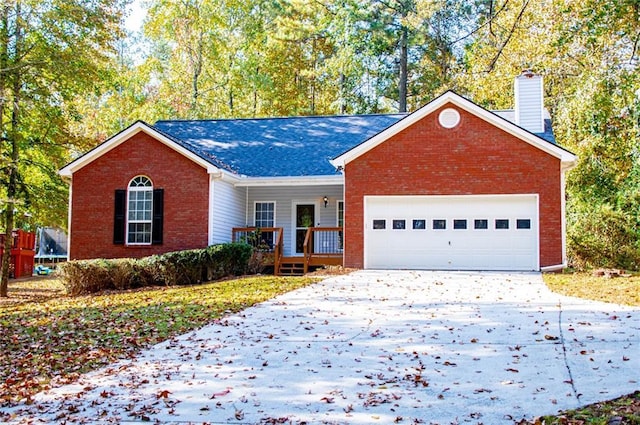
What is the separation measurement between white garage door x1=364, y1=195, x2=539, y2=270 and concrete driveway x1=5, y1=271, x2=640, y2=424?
6620 millimetres

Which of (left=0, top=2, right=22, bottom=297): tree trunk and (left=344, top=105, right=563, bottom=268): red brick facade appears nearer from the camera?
(left=0, top=2, right=22, bottom=297): tree trunk

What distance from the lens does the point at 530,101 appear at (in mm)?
20250

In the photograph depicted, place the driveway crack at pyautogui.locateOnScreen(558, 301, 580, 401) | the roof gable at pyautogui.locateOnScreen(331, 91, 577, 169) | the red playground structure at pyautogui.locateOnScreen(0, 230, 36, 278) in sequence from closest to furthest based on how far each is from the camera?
the driveway crack at pyautogui.locateOnScreen(558, 301, 580, 401)
the roof gable at pyautogui.locateOnScreen(331, 91, 577, 169)
the red playground structure at pyautogui.locateOnScreen(0, 230, 36, 278)

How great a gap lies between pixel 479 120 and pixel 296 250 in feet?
24.4

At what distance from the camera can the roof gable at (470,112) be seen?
57.5 feet

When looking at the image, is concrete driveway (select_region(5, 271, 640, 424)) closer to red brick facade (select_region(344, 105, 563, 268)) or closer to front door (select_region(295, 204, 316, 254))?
red brick facade (select_region(344, 105, 563, 268))

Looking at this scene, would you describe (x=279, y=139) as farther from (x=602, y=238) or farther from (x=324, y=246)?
(x=602, y=238)

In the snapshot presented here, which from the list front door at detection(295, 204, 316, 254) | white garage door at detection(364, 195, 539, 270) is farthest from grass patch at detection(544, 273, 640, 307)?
front door at detection(295, 204, 316, 254)

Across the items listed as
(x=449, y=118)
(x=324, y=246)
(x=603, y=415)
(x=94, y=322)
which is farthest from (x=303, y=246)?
(x=603, y=415)

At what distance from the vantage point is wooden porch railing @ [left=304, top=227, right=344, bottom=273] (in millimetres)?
19250

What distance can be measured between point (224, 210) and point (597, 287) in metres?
11.2

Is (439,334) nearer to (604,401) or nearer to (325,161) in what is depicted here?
(604,401)

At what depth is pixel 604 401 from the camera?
568 centimetres

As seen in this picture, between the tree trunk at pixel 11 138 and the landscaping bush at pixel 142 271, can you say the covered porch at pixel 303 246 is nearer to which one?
the landscaping bush at pixel 142 271
